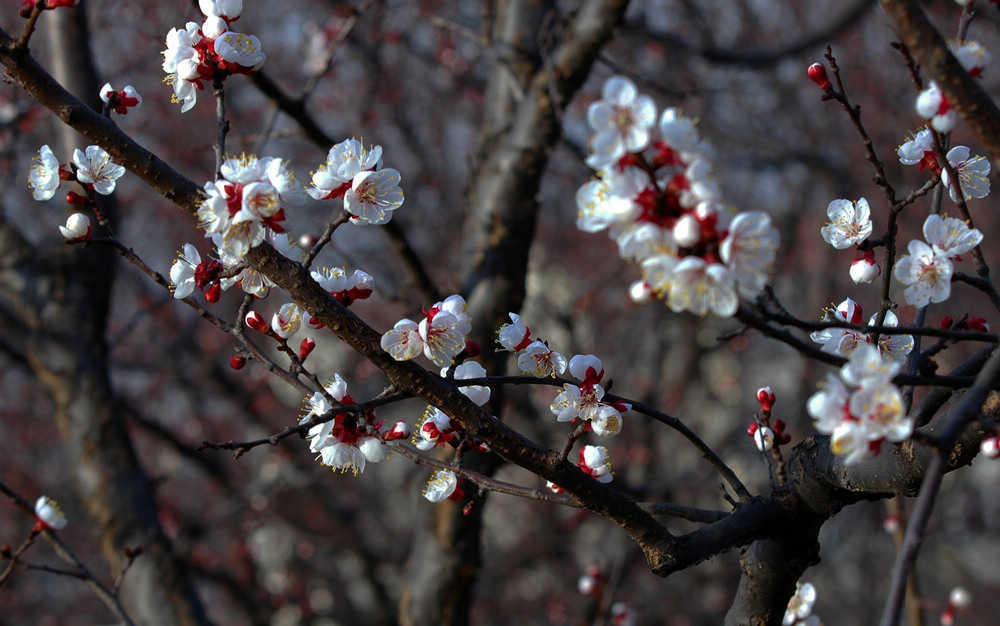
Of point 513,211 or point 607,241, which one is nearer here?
point 513,211

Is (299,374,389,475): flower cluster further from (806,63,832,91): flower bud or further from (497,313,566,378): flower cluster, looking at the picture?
(806,63,832,91): flower bud

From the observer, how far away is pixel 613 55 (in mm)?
6086

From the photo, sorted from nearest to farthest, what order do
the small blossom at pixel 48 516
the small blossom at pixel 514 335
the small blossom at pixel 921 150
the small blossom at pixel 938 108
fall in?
the small blossom at pixel 938 108
the small blossom at pixel 921 150
the small blossom at pixel 514 335
the small blossom at pixel 48 516

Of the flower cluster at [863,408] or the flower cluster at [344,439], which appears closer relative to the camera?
the flower cluster at [863,408]

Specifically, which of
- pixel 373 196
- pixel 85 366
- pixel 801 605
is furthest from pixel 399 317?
pixel 373 196

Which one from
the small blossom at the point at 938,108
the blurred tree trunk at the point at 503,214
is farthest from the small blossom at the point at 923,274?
the blurred tree trunk at the point at 503,214

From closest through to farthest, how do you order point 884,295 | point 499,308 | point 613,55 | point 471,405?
point 471,405 → point 884,295 → point 499,308 → point 613,55

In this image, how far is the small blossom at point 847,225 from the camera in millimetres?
1492

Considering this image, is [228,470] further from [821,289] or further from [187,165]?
[821,289]

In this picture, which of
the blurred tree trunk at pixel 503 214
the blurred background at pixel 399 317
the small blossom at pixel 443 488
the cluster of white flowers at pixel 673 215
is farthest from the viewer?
the blurred background at pixel 399 317

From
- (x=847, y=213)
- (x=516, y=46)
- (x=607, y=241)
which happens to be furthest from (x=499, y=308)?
(x=607, y=241)

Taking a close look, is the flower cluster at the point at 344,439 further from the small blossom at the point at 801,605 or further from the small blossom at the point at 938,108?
the small blossom at the point at 801,605

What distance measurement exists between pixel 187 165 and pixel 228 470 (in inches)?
113

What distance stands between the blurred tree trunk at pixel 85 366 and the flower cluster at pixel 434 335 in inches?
86.4
